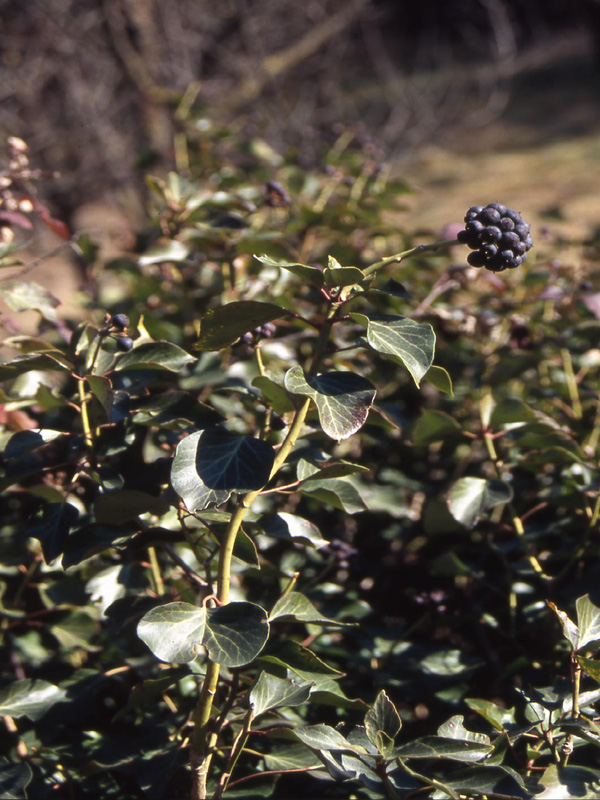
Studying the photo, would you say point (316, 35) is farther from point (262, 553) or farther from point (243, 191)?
point (262, 553)

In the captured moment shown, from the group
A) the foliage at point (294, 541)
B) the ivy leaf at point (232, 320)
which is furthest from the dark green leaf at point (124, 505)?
the ivy leaf at point (232, 320)

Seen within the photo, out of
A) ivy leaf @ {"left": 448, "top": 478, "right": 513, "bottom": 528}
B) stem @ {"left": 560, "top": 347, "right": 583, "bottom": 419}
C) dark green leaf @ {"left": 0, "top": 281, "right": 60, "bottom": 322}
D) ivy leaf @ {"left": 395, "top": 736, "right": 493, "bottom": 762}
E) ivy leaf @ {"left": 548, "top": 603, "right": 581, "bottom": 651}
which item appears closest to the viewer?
ivy leaf @ {"left": 395, "top": 736, "right": 493, "bottom": 762}

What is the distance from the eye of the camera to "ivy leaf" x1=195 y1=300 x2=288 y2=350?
0.89 meters

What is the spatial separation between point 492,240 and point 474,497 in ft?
1.59

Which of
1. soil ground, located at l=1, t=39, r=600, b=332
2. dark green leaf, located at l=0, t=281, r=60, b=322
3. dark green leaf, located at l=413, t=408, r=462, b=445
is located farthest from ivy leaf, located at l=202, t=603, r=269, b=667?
soil ground, located at l=1, t=39, r=600, b=332

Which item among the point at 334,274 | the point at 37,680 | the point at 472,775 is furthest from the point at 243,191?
the point at 472,775

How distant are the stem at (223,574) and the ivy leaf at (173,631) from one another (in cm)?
7

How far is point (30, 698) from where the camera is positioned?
115 cm

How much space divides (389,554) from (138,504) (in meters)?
0.74

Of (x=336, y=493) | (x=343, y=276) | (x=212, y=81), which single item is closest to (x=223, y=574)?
(x=336, y=493)

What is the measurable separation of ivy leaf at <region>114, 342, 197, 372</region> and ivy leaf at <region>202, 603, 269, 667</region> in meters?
0.36

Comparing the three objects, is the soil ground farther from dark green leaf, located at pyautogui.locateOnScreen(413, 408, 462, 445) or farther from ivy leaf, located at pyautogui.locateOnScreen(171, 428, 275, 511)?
ivy leaf, located at pyautogui.locateOnScreen(171, 428, 275, 511)

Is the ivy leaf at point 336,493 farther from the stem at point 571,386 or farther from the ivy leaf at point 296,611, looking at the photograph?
the stem at point 571,386

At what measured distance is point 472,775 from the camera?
85 cm
